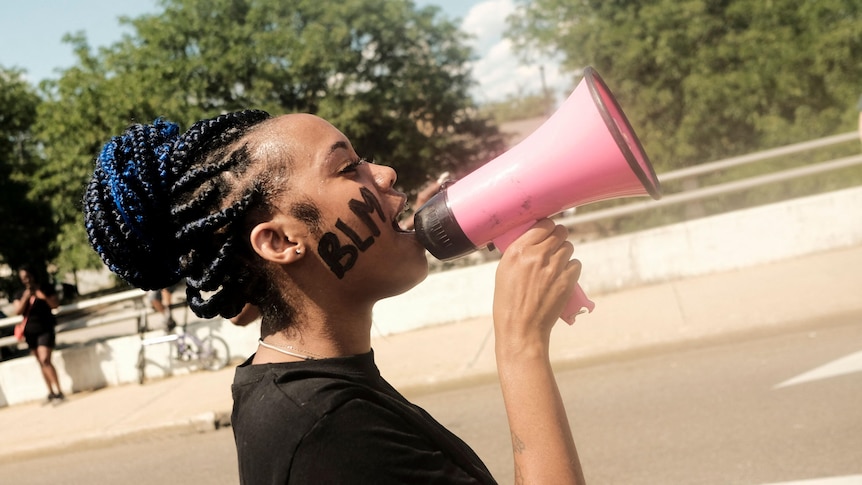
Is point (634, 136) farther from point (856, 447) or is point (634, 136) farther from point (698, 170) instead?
point (698, 170)

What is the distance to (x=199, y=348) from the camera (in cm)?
922

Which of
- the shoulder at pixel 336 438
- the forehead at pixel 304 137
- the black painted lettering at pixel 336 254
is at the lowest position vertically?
the shoulder at pixel 336 438

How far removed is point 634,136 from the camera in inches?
66.3

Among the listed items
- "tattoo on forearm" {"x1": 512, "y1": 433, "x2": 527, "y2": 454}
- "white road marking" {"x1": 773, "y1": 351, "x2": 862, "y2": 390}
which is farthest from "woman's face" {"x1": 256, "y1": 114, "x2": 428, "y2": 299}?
"white road marking" {"x1": 773, "y1": 351, "x2": 862, "y2": 390}

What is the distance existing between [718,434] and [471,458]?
4.04m

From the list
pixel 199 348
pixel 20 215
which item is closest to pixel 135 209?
pixel 199 348

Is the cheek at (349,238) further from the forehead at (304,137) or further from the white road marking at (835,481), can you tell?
the white road marking at (835,481)

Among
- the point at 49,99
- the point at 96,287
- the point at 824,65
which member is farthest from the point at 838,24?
the point at 96,287

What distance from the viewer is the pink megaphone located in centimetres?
155

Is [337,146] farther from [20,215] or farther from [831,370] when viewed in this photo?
[20,215]

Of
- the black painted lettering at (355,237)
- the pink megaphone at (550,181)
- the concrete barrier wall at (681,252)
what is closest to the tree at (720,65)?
the concrete barrier wall at (681,252)

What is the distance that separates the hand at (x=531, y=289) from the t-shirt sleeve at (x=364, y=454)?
9.7 inches

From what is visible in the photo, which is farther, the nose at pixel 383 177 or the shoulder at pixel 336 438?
the nose at pixel 383 177

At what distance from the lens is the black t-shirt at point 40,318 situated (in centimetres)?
924
